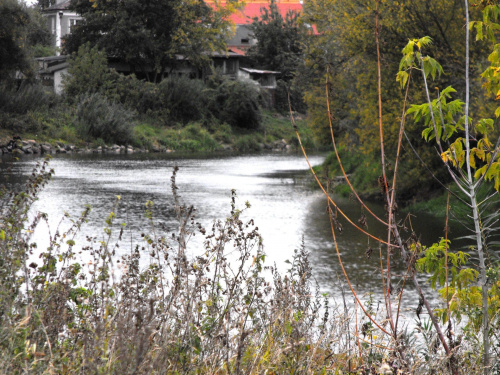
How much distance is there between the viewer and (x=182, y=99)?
55.7 metres

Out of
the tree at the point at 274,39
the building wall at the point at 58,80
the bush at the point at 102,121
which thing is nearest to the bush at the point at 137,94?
the building wall at the point at 58,80

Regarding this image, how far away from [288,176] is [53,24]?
5852 cm

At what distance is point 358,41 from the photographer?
17.9 m

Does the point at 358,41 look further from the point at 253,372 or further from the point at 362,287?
the point at 253,372

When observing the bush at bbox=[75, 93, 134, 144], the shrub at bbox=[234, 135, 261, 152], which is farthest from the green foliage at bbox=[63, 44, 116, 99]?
the shrub at bbox=[234, 135, 261, 152]

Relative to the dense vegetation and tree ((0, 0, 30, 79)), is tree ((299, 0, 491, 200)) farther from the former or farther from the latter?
tree ((0, 0, 30, 79))

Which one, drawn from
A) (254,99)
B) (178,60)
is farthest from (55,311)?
(178,60)

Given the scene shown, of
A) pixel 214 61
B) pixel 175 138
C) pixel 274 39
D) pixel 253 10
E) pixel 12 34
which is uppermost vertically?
pixel 253 10

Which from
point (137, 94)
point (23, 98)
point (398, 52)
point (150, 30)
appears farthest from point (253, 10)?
point (398, 52)

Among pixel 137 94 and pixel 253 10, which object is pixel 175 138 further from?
pixel 253 10

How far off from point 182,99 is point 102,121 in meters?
10.6

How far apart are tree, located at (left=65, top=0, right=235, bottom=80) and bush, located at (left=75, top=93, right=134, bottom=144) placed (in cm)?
807

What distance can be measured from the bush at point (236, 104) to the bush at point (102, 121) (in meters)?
10.4

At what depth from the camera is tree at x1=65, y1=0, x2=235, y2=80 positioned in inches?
2199
